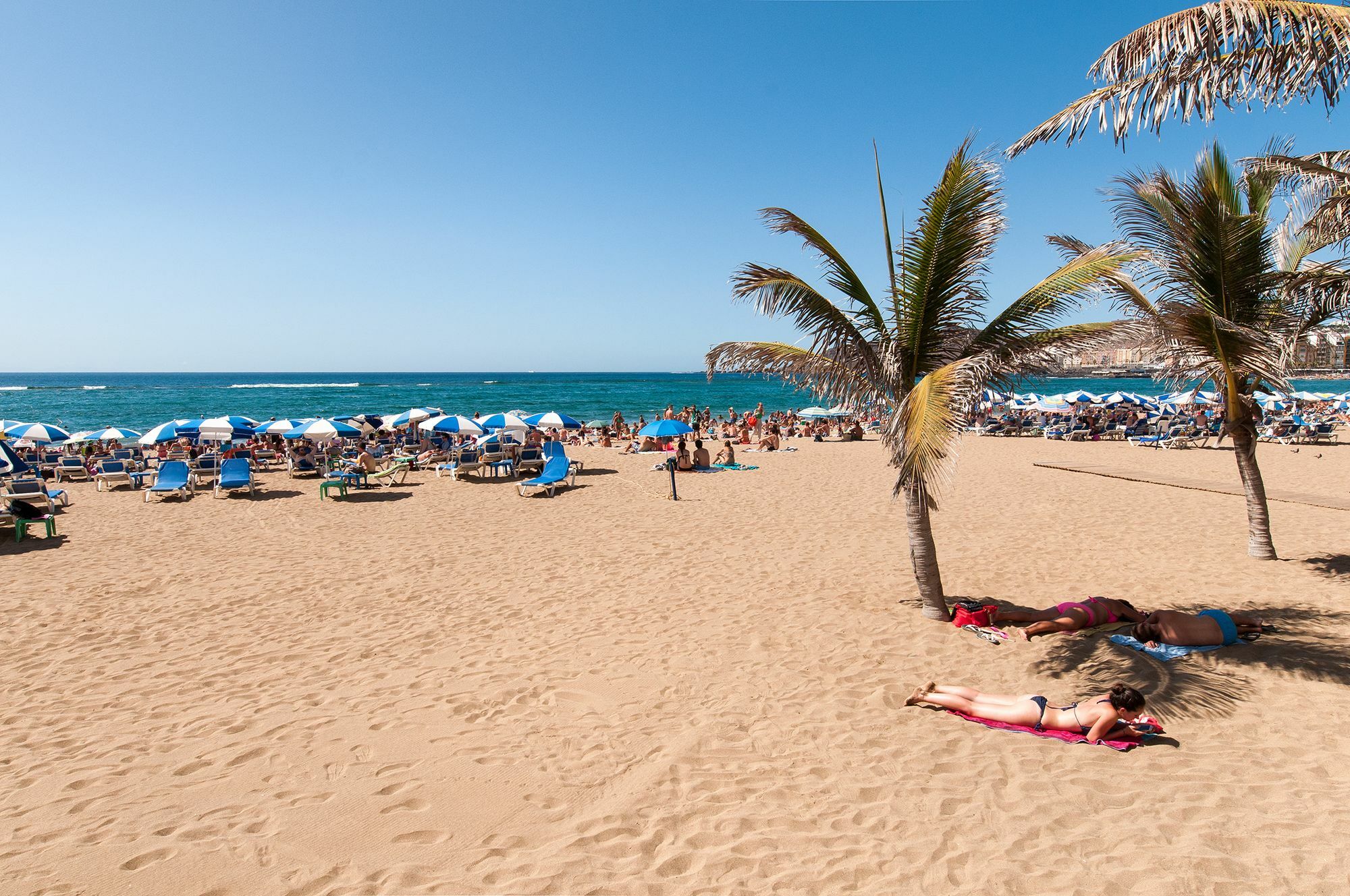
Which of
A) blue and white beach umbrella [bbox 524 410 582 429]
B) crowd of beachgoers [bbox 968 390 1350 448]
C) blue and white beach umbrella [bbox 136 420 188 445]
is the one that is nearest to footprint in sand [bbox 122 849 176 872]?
blue and white beach umbrella [bbox 524 410 582 429]

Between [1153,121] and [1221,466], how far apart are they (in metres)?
15.3

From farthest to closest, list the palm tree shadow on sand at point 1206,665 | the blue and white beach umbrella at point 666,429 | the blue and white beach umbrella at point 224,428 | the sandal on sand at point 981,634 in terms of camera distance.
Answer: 1. the blue and white beach umbrella at point 224,428
2. the blue and white beach umbrella at point 666,429
3. the sandal on sand at point 981,634
4. the palm tree shadow on sand at point 1206,665

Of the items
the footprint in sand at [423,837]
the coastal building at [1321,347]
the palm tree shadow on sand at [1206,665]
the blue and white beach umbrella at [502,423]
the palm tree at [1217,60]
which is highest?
the palm tree at [1217,60]

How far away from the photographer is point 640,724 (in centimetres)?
460

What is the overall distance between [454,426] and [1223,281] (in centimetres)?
1620

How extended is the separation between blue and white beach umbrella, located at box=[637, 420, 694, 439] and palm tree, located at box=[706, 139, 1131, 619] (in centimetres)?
889

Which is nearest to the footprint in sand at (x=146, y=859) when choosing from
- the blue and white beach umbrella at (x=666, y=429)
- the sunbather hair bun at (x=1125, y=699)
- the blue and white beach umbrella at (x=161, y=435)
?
the sunbather hair bun at (x=1125, y=699)

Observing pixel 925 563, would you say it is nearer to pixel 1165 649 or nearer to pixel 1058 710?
pixel 1165 649

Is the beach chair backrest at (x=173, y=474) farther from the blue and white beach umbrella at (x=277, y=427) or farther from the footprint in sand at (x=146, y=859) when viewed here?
the footprint in sand at (x=146, y=859)

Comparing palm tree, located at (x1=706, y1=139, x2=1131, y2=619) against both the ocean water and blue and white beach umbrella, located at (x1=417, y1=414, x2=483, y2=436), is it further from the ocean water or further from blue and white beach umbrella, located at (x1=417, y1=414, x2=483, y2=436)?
the ocean water

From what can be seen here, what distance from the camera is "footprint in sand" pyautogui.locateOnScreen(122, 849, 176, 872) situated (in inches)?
123

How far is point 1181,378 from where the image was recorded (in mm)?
7863

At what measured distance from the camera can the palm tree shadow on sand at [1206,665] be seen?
4.91m

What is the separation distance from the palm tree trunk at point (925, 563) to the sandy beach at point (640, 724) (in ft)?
0.80
